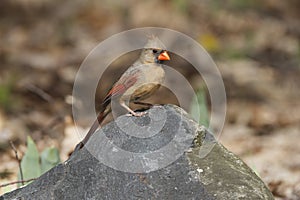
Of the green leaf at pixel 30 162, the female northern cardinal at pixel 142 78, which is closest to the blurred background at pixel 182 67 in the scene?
the green leaf at pixel 30 162

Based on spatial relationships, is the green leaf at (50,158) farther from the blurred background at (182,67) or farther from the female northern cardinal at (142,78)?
the blurred background at (182,67)

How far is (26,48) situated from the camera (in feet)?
28.5

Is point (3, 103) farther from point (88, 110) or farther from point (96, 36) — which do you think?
point (96, 36)

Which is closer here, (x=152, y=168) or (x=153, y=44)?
(x=152, y=168)

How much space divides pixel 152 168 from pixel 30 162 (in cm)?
131

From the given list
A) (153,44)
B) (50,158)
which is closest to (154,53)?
(153,44)

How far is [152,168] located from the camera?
9.47ft

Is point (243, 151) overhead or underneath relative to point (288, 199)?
overhead

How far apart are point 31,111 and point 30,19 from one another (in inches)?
108

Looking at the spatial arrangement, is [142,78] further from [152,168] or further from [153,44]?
[152,168]

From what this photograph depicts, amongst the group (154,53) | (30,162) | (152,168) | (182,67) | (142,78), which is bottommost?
(152,168)

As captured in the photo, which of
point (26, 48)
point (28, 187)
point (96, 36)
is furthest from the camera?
point (96, 36)

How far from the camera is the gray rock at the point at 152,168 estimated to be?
111 inches

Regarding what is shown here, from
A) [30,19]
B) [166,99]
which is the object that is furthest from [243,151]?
[30,19]
